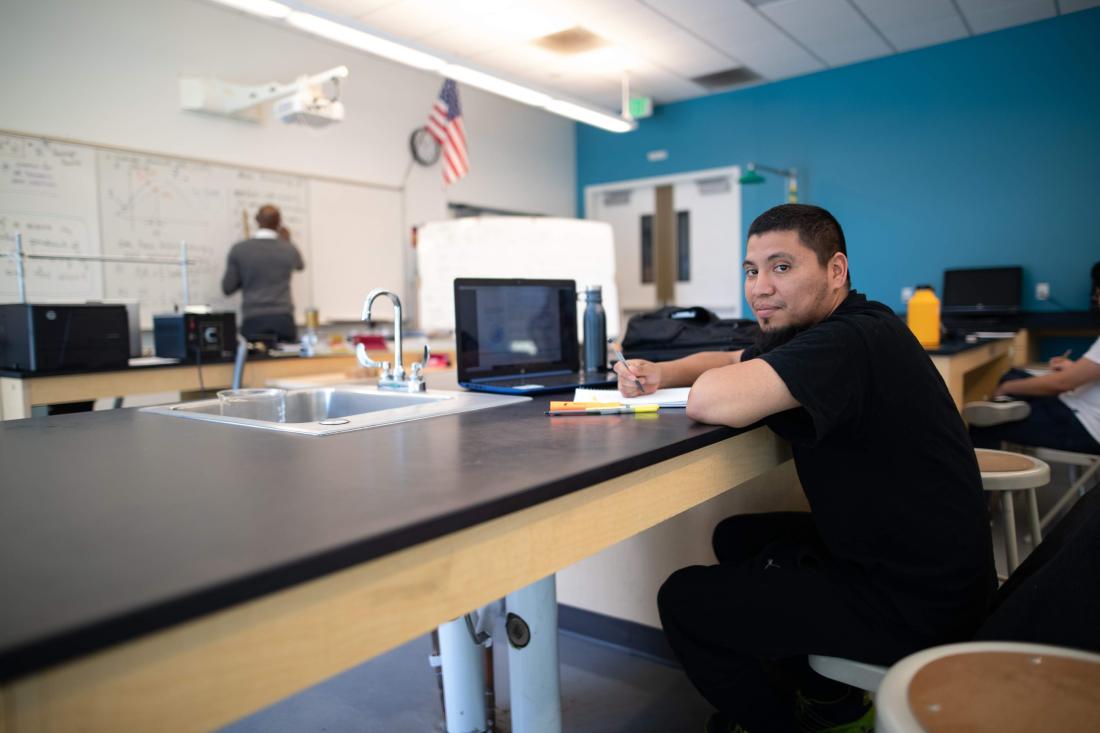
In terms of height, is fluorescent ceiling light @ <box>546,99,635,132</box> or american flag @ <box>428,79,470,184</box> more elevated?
fluorescent ceiling light @ <box>546,99,635,132</box>

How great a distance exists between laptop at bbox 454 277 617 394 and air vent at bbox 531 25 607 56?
3.83 m

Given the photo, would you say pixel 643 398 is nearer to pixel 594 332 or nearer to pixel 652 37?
pixel 594 332

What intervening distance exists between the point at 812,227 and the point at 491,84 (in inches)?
157

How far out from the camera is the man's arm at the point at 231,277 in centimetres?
476

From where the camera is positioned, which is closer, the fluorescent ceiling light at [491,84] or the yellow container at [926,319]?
the yellow container at [926,319]

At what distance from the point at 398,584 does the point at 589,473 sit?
282 millimetres

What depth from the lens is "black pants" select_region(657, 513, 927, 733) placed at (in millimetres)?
1180

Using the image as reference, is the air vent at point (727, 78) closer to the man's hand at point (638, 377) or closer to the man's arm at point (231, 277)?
the man's arm at point (231, 277)

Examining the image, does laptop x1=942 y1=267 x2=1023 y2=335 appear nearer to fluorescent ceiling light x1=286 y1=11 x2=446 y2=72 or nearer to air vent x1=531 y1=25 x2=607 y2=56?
air vent x1=531 y1=25 x2=607 y2=56

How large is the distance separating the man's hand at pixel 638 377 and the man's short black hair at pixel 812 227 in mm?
385

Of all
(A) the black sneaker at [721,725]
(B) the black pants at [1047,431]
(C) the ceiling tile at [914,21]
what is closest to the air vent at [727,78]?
(C) the ceiling tile at [914,21]

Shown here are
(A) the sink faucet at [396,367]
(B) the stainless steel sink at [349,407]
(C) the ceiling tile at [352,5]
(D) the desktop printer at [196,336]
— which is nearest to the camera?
(B) the stainless steel sink at [349,407]

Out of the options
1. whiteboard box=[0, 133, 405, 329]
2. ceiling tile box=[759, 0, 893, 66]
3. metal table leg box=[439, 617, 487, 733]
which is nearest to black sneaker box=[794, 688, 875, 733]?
metal table leg box=[439, 617, 487, 733]

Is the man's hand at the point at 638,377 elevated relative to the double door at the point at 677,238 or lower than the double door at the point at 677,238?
lower
